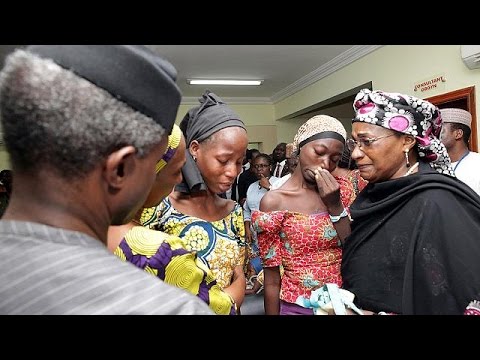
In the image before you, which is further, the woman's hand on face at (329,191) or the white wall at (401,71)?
the white wall at (401,71)

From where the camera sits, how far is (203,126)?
1497 millimetres

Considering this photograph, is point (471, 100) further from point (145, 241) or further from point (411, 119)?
point (145, 241)

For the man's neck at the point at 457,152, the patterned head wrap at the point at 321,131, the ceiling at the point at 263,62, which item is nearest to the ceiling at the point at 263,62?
the ceiling at the point at 263,62

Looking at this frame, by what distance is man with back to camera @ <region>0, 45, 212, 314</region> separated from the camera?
0.50 meters

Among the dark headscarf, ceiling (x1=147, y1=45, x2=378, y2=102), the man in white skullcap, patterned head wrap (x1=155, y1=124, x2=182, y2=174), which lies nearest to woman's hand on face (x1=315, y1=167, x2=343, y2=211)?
the dark headscarf

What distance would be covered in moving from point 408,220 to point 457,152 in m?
2.20

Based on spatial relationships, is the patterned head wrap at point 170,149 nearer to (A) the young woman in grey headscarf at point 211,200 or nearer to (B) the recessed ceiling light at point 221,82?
(A) the young woman in grey headscarf at point 211,200

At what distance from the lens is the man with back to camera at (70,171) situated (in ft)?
1.65

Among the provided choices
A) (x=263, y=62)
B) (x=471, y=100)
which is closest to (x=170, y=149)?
(x=471, y=100)

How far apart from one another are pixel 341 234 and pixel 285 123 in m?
7.71

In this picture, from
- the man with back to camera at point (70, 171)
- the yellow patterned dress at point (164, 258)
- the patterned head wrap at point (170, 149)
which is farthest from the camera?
the patterned head wrap at point (170, 149)

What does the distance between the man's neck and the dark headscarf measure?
2394 mm
